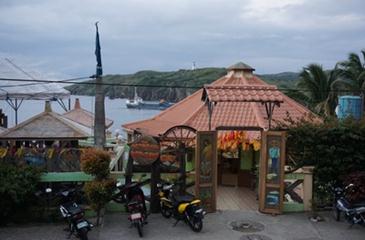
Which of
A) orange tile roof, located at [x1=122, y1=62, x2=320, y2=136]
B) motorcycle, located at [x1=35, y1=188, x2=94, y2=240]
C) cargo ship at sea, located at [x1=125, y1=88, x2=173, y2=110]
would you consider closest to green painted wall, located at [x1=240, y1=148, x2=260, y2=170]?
orange tile roof, located at [x1=122, y1=62, x2=320, y2=136]

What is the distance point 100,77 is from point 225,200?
19.9 feet

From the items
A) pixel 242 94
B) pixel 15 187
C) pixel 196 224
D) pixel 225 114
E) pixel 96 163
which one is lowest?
pixel 196 224

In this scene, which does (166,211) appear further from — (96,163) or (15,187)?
(15,187)

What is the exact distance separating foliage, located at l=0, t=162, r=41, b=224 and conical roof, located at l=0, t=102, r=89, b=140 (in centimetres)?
175

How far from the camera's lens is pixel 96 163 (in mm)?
9570

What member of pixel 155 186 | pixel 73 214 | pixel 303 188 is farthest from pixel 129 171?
pixel 303 188

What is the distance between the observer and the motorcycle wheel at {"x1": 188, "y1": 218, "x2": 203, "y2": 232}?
378 inches

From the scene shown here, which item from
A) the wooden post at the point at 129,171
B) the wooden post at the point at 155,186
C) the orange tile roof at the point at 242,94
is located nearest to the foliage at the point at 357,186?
the orange tile roof at the point at 242,94

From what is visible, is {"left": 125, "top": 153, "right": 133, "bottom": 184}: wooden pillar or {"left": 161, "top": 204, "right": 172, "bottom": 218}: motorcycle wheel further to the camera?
{"left": 125, "top": 153, "right": 133, "bottom": 184}: wooden pillar

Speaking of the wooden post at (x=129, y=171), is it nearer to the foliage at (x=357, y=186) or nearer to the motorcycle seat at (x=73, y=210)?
the motorcycle seat at (x=73, y=210)

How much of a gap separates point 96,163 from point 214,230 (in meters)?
3.07

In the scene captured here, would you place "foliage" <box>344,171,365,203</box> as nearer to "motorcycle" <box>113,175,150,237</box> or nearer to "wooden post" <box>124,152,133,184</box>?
"motorcycle" <box>113,175,150,237</box>

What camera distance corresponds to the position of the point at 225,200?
43.7 feet

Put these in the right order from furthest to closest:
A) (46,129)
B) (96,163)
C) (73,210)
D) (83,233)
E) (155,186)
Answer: (46,129) < (155,186) < (96,163) < (73,210) < (83,233)
